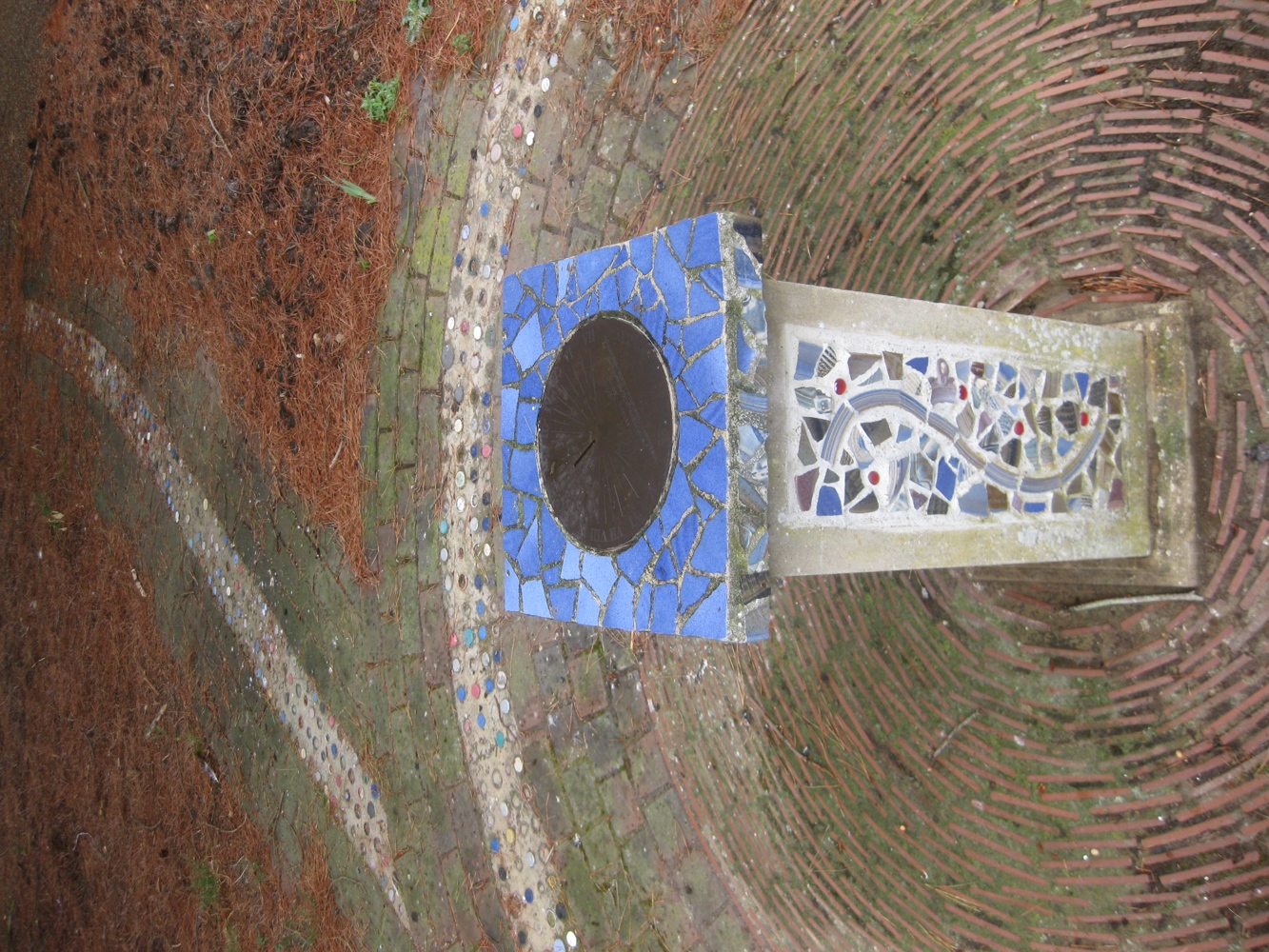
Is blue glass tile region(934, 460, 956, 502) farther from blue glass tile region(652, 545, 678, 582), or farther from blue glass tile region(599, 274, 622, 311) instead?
blue glass tile region(599, 274, 622, 311)

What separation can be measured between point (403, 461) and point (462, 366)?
794 mm

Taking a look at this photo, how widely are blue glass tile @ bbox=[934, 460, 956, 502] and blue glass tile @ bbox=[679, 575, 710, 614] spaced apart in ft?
3.14

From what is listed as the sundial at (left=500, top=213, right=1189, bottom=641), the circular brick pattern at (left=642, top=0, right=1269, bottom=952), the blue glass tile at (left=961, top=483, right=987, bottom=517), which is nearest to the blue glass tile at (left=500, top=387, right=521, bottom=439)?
the sundial at (left=500, top=213, right=1189, bottom=641)

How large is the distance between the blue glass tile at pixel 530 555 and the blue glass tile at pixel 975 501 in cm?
139

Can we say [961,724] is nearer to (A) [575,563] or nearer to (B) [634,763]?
(B) [634,763]

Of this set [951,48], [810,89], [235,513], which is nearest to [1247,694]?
[951,48]

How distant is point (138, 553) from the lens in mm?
7594

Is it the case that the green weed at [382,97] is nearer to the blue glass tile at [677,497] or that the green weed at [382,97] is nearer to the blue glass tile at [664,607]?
the blue glass tile at [677,497]

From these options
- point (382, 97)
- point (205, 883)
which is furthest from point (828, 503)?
point (205, 883)

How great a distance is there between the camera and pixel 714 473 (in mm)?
2287

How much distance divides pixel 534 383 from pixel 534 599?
2.30ft

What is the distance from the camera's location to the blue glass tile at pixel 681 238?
7.82ft

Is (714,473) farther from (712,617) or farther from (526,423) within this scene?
(526,423)

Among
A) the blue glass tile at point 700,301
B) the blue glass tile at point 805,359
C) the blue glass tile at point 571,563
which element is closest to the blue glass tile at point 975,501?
the blue glass tile at point 805,359
